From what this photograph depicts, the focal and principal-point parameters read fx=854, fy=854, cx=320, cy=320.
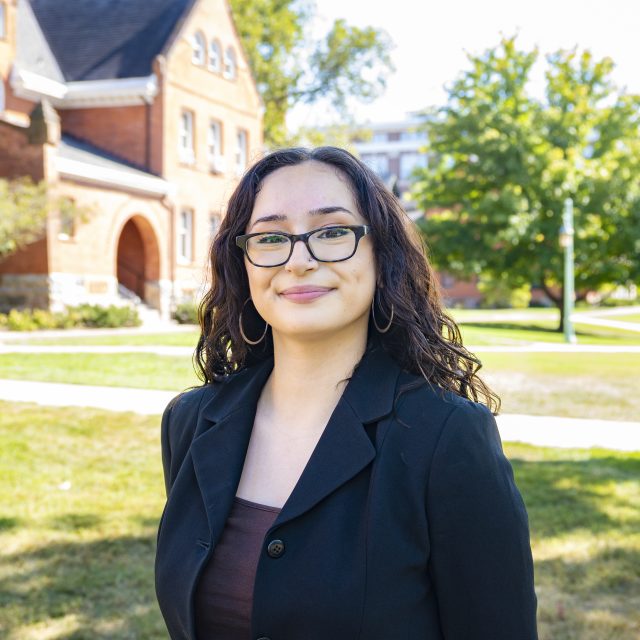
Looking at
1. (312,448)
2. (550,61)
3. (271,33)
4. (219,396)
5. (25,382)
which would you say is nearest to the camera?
(312,448)

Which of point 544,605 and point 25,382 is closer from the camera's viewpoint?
point 544,605

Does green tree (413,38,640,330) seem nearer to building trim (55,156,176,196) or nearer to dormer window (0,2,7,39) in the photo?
building trim (55,156,176,196)

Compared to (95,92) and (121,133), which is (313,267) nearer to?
(121,133)

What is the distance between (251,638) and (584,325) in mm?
34593

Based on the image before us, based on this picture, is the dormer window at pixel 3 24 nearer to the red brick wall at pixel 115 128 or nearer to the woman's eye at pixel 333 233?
the red brick wall at pixel 115 128

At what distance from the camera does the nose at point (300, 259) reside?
207cm

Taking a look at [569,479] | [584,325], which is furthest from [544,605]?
[584,325]

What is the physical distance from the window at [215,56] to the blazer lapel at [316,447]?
104 feet

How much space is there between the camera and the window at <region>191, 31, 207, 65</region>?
31.2 meters

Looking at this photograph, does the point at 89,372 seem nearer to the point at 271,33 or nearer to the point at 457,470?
the point at 457,470

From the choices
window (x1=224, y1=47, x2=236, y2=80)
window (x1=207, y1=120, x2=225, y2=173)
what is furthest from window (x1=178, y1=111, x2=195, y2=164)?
window (x1=224, y1=47, x2=236, y2=80)

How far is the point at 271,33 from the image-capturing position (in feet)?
131

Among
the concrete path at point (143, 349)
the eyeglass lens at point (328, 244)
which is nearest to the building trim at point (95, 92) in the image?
the concrete path at point (143, 349)

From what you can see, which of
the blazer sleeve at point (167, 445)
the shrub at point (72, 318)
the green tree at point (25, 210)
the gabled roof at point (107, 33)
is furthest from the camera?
the gabled roof at point (107, 33)
